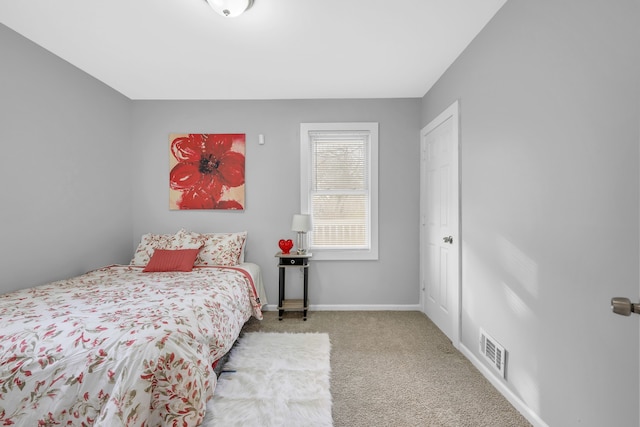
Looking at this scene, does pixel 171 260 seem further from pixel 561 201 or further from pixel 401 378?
pixel 561 201

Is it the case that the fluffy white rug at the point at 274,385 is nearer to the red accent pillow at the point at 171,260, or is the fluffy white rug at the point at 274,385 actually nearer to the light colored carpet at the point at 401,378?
the light colored carpet at the point at 401,378

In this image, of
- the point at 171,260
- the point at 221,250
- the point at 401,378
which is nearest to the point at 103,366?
the point at 171,260

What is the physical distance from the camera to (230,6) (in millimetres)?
1892

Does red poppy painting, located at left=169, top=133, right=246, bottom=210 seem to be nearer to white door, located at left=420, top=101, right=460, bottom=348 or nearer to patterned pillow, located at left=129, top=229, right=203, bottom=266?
patterned pillow, located at left=129, top=229, right=203, bottom=266

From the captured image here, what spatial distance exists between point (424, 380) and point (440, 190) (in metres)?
1.74

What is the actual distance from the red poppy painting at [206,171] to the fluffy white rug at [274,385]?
1640 millimetres

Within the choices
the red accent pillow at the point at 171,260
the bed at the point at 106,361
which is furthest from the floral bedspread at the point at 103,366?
the red accent pillow at the point at 171,260

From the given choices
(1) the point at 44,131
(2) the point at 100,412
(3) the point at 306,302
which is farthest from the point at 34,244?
(3) the point at 306,302

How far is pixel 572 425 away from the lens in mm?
1419

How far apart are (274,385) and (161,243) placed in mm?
2048

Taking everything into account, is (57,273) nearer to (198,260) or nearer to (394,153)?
(198,260)

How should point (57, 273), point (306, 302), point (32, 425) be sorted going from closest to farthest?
point (32, 425) < point (57, 273) < point (306, 302)

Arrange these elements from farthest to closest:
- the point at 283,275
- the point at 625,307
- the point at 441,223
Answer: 1. the point at 283,275
2. the point at 441,223
3. the point at 625,307

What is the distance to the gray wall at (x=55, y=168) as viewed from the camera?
2.27m
